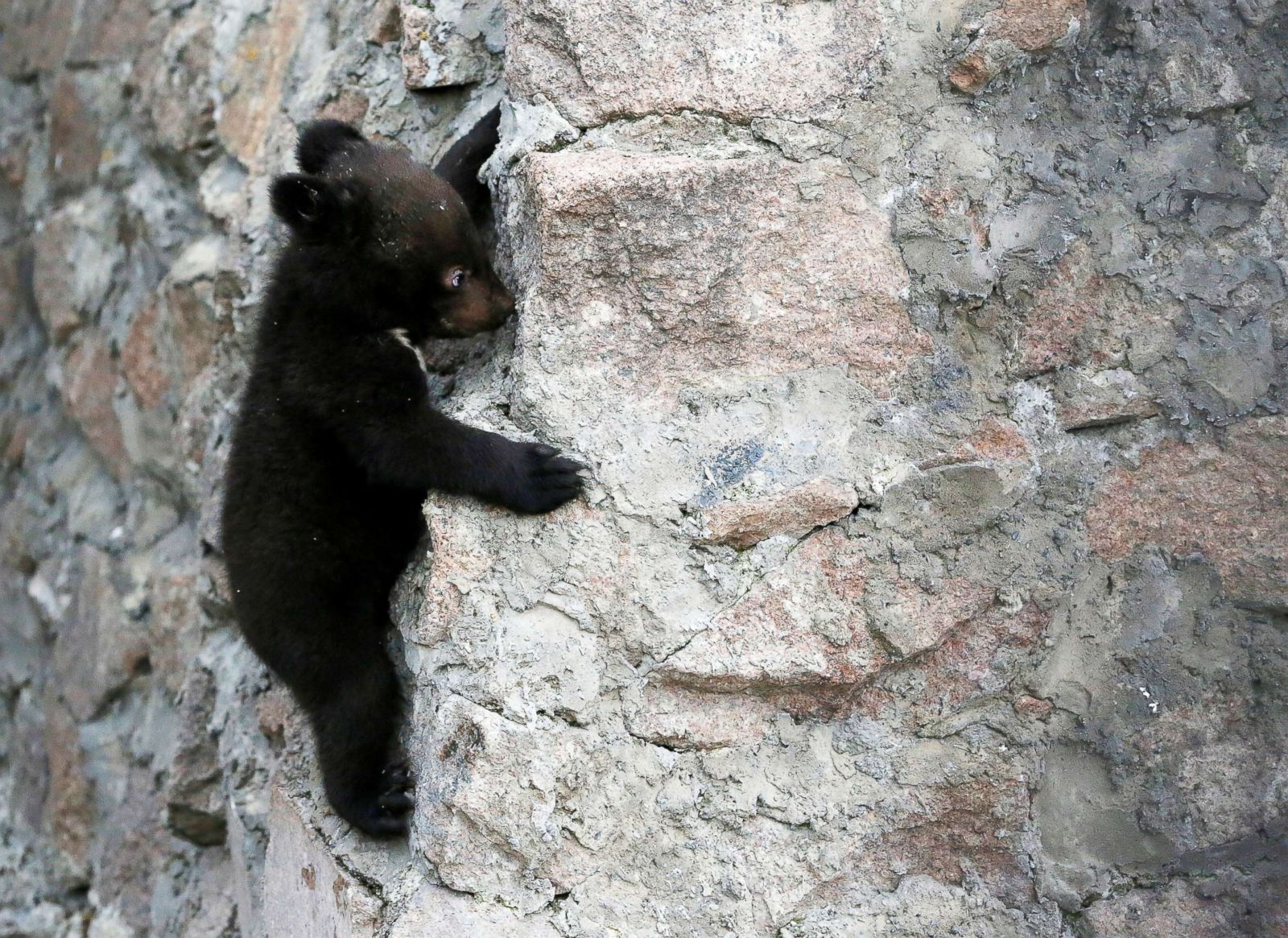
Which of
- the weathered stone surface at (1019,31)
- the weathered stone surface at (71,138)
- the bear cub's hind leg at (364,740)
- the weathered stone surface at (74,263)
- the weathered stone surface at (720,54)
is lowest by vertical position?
the weathered stone surface at (74,263)

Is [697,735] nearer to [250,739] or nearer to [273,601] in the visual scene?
[273,601]

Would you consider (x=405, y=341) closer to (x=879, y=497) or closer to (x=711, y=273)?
(x=711, y=273)

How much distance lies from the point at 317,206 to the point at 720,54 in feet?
3.25

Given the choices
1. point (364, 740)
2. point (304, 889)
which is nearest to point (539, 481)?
point (364, 740)

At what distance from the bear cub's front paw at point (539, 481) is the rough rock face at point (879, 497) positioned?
5 cm

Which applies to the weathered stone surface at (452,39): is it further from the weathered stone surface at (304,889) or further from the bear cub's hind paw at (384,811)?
the weathered stone surface at (304,889)

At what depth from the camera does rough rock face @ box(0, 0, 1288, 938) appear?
2.48m

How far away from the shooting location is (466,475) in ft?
8.22

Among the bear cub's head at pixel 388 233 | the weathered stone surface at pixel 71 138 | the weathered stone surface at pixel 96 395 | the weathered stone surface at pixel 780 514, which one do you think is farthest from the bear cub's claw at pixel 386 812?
the weathered stone surface at pixel 71 138

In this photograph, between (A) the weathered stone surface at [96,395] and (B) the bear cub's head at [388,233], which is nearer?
(B) the bear cub's head at [388,233]

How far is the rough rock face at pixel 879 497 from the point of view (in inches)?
97.5

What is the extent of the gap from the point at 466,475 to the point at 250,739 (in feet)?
4.37

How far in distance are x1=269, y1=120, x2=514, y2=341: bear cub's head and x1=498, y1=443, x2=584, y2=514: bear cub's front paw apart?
44cm

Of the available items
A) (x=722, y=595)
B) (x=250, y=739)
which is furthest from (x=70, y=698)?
(x=722, y=595)
